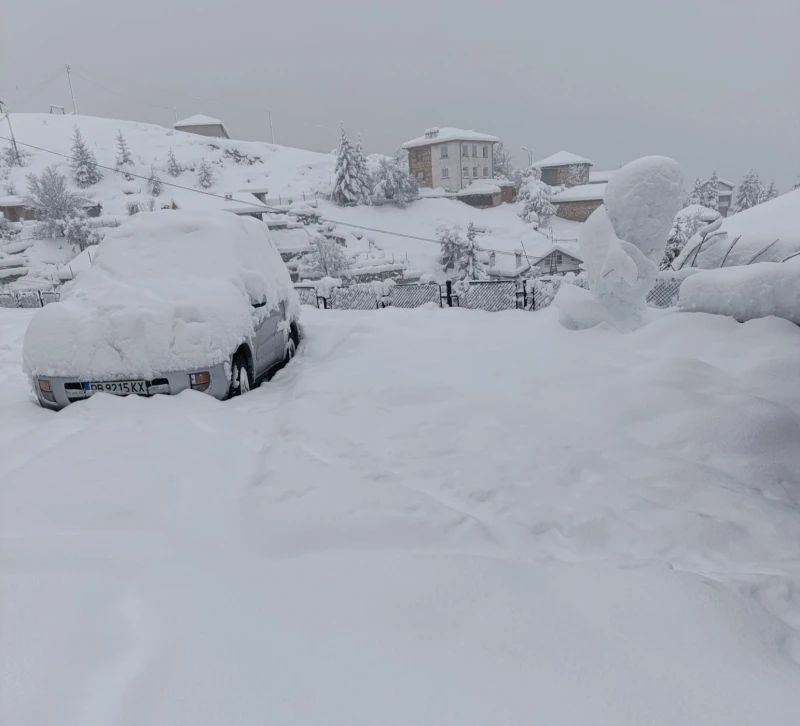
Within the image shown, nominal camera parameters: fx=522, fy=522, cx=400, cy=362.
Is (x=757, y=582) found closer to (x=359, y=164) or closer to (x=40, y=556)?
(x=40, y=556)

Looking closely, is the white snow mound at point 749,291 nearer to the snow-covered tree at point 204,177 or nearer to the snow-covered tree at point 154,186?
the snow-covered tree at point 154,186

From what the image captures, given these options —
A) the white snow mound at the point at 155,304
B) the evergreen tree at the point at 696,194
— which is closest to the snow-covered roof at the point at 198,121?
the evergreen tree at the point at 696,194

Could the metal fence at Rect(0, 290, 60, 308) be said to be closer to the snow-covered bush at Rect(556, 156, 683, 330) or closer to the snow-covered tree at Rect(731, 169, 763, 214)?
the snow-covered bush at Rect(556, 156, 683, 330)

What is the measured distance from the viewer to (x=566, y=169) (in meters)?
57.8

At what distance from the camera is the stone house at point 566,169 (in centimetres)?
5728

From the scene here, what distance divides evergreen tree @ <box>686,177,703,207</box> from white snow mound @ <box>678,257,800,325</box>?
49.9 meters

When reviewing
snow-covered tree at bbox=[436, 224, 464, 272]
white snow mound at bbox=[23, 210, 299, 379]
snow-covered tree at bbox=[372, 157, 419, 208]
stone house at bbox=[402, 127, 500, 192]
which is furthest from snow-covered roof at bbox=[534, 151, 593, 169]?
white snow mound at bbox=[23, 210, 299, 379]

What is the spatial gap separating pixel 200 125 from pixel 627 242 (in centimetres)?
8245

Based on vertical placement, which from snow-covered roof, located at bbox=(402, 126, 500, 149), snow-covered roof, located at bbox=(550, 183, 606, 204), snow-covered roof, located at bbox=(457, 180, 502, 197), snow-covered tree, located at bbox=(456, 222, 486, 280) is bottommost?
snow-covered tree, located at bbox=(456, 222, 486, 280)

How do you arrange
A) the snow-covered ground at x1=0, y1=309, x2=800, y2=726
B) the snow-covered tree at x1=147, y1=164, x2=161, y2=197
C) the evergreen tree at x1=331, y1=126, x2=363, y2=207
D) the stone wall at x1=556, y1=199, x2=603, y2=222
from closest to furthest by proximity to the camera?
the snow-covered ground at x1=0, y1=309, x2=800, y2=726 < the snow-covered tree at x1=147, y1=164, x2=161, y2=197 < the evergreen tree at x1=331, y1=126, x2=363, y2=207 < the stone wall at x1=556, y1=199, x2=603, y2=222

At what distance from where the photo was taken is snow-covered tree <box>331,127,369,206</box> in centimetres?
4631

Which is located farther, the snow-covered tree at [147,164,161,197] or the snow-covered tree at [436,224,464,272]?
the snow-covered tree at [147,164,161,197]

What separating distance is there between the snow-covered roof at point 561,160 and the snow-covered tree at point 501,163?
5408mm

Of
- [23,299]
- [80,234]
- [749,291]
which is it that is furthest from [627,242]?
[80,234]
